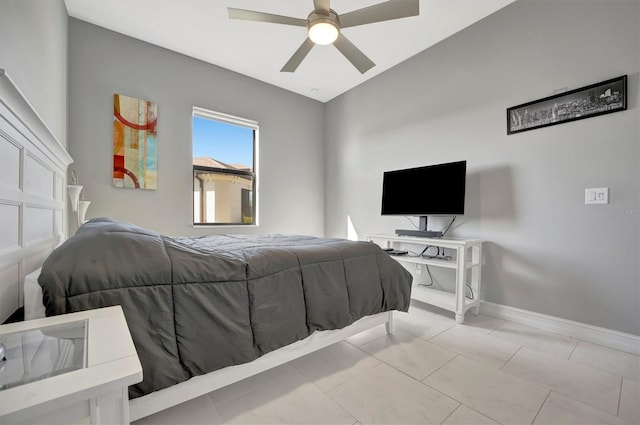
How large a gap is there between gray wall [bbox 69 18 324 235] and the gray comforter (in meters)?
1.91

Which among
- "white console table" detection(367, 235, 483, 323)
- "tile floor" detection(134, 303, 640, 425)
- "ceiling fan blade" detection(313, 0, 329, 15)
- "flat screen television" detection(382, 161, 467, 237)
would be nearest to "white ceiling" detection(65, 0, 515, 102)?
"ceiling fan blade" detection(313, 0, 329, 15)

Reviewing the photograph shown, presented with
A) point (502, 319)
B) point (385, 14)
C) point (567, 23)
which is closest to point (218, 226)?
point (385, 14)

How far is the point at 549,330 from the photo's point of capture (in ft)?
7.06

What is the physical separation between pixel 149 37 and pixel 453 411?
3980 millimetres

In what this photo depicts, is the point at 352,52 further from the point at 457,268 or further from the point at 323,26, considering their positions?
the point at 457,268

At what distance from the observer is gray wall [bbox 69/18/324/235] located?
8.71 feet

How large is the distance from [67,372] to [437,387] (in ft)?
5.07

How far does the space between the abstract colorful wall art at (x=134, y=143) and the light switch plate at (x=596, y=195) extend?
3874 millimetres

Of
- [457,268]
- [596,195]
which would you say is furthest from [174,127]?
[596,195]

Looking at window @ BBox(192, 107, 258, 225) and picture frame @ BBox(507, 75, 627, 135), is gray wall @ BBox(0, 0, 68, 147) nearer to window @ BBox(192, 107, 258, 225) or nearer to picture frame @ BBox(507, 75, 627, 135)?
window @ BBox(192, 107, 258, 225)

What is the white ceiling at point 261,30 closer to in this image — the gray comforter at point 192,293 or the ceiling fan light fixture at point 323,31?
the ceiling fan light fixture at point 323,31

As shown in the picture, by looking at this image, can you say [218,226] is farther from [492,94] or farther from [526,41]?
[526,41]

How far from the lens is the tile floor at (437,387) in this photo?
1.23 m

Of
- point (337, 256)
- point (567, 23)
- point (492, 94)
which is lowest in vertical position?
point (337, 256)
